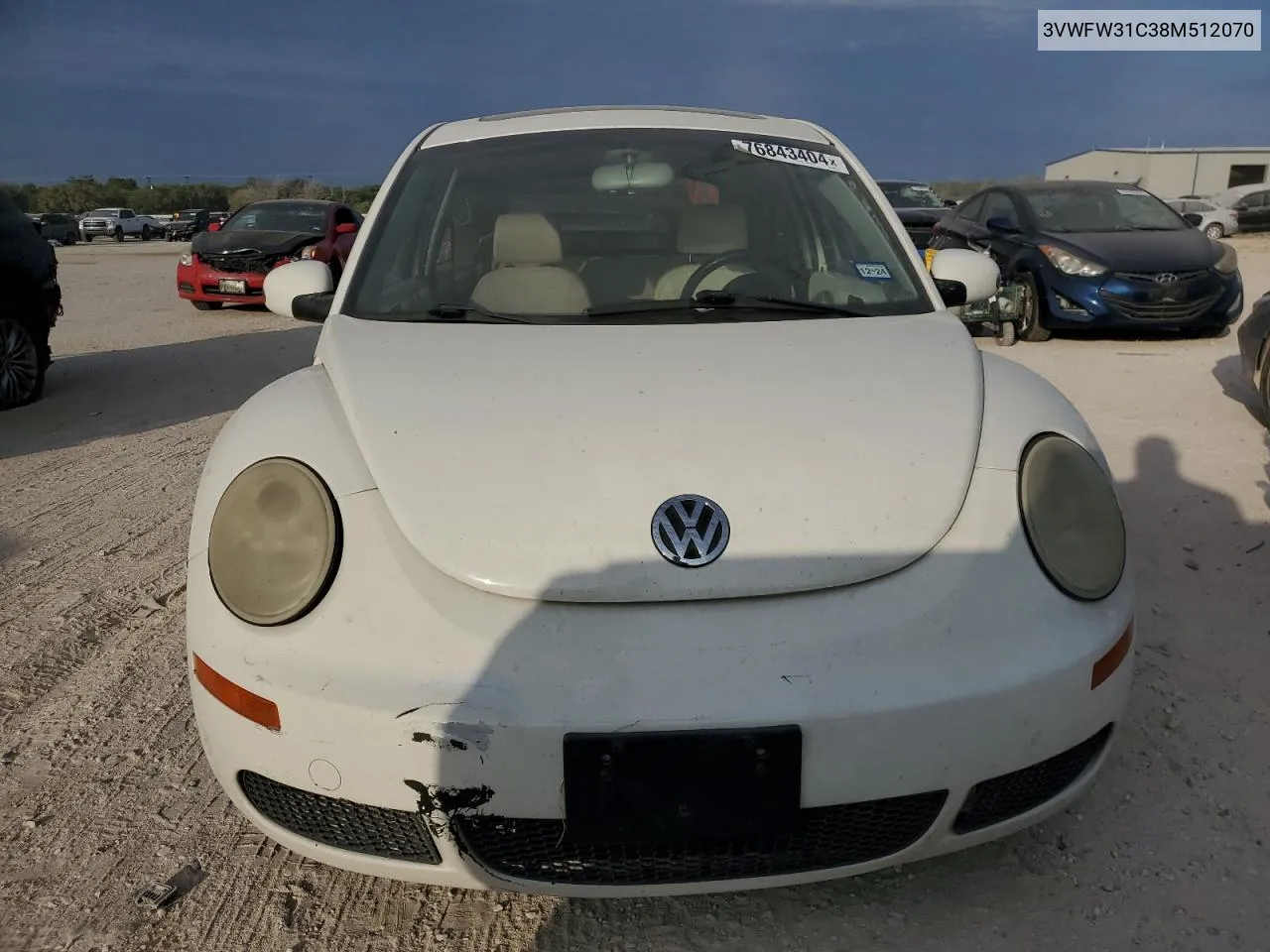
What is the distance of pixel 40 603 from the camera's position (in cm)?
333

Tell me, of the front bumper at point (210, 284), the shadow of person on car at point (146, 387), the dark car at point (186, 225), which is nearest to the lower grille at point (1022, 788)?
the shadow of person on car at point (146, 387)

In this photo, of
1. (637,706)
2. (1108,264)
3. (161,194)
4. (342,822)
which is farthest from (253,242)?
(161,194)

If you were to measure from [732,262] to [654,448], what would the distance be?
1099 millimetres

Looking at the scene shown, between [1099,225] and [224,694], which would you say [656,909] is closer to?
[224,694]

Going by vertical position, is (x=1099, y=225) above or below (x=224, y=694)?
below

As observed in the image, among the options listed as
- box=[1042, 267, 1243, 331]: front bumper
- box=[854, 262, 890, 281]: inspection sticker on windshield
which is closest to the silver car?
box=[1042, 267, 1243, 331]: front bumper

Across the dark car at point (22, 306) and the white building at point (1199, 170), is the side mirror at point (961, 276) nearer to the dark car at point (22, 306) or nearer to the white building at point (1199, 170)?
the dark car at point (22, 306)

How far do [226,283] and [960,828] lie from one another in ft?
38.3

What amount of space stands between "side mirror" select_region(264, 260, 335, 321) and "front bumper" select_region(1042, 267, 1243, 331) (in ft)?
23.0

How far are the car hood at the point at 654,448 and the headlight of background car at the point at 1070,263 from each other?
674 cm

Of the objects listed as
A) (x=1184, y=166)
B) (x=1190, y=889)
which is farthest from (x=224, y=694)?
(x=1184, y=166)

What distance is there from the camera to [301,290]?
2.88 meters

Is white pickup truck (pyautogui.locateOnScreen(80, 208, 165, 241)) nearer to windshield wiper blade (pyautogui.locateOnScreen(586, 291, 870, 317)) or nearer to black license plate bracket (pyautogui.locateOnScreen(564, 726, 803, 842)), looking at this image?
windshield wiper blade (pyautogui.locateOnScreen(586, 291, 870, 317))

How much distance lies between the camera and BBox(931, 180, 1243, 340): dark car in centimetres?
798
